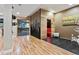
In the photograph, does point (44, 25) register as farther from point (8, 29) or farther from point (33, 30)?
point (8, 29)

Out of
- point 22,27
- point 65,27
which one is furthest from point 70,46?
point 22,27

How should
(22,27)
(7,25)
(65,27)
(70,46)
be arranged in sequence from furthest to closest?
(65,27) < (22,27) < (70,46) < (7,25)

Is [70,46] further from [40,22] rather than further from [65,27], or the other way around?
[40,22]

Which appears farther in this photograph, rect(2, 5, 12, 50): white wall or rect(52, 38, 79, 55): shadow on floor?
rect(52, 38, 79, 55): shadow on floor

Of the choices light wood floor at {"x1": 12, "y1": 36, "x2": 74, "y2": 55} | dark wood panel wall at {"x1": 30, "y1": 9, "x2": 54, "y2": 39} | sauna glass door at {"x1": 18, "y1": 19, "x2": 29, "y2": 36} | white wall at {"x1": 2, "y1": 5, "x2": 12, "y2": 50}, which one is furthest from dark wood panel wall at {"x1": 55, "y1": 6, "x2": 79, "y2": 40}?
white wall at {"x1": 2, "y1": 5, "x2": 12, "y2": 50}

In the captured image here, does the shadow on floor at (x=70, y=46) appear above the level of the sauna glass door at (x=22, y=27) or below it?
below

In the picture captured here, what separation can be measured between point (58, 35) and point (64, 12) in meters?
1.36

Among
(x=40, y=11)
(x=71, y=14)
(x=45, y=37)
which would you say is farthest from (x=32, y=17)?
(x=71, y=14)

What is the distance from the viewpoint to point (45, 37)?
7.67 meters

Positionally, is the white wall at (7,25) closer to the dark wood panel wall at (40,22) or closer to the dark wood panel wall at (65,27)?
the dark wood panel wall at (40,22)

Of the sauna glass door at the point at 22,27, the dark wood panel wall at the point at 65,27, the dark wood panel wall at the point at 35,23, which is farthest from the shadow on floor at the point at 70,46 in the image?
the dark wood panel wall at the point at 35,23

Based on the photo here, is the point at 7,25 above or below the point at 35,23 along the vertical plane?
below

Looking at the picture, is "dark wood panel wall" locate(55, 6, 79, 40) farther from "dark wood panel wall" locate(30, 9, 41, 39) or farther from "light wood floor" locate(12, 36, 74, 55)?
"light wood floor" locate(12, 36, 74, 55)
